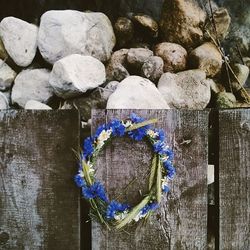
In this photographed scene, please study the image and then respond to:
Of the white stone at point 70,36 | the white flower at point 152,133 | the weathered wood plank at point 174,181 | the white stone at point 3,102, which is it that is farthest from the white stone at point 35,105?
the white flower at point 152,133

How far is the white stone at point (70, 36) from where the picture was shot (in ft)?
11.6

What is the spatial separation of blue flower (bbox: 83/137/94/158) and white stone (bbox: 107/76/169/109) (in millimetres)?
612

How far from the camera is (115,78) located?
11.9 ft

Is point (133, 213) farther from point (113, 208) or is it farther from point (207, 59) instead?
point (207, 59)

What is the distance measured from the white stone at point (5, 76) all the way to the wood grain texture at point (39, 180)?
45.2 inches

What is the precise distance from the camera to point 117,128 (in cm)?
252

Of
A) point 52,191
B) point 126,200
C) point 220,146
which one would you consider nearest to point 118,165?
point 126,200

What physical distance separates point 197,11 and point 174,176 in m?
1.84

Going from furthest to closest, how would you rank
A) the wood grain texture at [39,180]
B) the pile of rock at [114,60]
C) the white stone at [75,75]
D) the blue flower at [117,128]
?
1. the pile of rock at [114,60]
2. the white stone at [75,75]
3. the wood grain texture at [39,180]
4. the blue flower at [117,128]

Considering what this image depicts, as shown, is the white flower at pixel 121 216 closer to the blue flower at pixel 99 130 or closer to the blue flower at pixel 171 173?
the blue flower at pixel 171 173

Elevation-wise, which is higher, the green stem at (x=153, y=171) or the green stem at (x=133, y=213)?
the green stem at (x=153, y=171)

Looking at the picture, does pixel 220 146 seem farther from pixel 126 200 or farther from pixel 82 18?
pixel 82 18

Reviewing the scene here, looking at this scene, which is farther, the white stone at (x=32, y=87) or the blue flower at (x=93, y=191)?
the white stone at (x=32, y=87)

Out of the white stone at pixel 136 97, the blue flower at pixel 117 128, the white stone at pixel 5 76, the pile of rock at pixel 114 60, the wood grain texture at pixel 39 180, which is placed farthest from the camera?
the white stone at pixel 5 76
